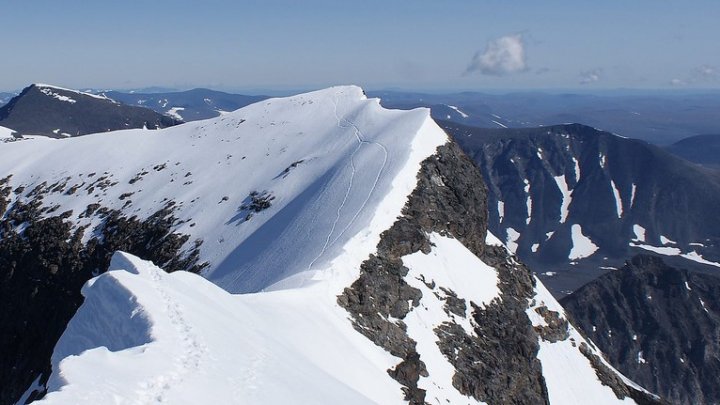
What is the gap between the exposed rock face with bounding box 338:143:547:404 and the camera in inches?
1243

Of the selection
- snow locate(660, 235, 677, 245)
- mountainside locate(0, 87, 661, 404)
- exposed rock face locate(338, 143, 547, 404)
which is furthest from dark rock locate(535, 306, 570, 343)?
snow locate(660, 235, 677, 245)

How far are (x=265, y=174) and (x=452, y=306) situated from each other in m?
26.1

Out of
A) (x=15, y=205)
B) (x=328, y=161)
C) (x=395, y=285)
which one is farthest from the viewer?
(x=15, y=205)

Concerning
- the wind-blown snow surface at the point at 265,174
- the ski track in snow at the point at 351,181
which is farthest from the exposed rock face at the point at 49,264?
the ski track in snow at the point at 351,181

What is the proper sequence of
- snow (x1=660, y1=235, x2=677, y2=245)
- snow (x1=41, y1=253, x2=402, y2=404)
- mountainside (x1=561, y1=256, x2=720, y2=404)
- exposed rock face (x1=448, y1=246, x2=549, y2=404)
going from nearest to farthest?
snow (x1=41, y1=253, x2=402, y2=404) < exposed rock face (x1=448, y1=246, x2=549, y2=404) < mountainside (x1=561, y1=256, x2=720, y2=404) < snow (x1=660, y1=235, x2=677, y2=245)

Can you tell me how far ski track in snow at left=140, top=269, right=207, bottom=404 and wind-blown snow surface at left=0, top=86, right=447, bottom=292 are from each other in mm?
14376

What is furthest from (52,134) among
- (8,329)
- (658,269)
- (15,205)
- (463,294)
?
(463,294)

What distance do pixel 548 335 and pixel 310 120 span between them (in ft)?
118

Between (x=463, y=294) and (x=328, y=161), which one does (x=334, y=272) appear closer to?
(x=463, y=294)

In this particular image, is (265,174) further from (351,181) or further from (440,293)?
(440,293)

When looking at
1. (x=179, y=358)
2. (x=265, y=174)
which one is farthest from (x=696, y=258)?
(x=179, y=358)

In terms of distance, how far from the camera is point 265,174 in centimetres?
5812

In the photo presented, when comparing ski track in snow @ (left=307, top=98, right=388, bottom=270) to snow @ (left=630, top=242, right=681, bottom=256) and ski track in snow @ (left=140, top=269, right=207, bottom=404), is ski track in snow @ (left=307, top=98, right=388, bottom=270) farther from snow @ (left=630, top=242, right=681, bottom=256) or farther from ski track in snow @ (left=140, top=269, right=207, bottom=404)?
snow @ (left=630, top=242, right=681, bottom=256)

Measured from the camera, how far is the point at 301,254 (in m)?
38.5
